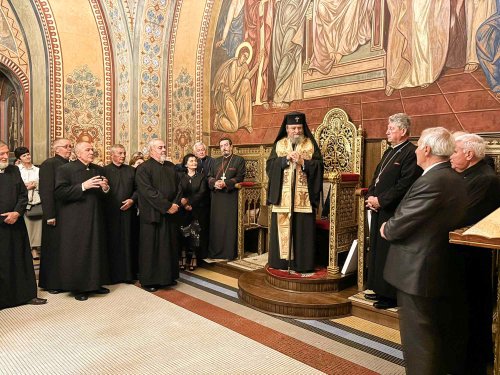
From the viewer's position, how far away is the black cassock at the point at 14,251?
187 inches

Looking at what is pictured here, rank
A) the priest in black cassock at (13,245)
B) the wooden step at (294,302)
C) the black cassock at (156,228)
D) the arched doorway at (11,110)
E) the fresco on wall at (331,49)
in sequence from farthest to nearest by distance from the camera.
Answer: the arched doorway at (11,110) < the black cassock at (156,228) < the fresco on wall at (331,49) < the priest in black cassock at (13,245) < the wooden step at (294,302)

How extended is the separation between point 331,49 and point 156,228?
3.79 m

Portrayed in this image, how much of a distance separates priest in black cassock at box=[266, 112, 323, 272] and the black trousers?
241cm

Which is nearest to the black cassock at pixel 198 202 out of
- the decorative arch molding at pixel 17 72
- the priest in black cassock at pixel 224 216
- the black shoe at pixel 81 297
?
the priest in black cassock at pixel 224 216

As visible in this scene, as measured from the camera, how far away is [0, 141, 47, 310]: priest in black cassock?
4.74 metres

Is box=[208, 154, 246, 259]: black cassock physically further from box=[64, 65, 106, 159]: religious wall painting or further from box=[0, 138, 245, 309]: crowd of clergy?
box=[64, 65, 106, 159]: religious wall painting

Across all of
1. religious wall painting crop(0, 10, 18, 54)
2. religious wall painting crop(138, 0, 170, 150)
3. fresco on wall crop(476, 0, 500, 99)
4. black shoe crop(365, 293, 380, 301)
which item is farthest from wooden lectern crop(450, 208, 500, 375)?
religious wall painting crop(0, 10, 18, 54)

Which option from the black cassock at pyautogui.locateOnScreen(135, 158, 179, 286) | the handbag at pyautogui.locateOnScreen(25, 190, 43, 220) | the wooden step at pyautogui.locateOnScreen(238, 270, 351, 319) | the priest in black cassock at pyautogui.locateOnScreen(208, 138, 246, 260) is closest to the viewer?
the wooden step at pyautogui.locateOnScreen(238, 270, 351, 319)

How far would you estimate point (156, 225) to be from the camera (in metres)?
5.76

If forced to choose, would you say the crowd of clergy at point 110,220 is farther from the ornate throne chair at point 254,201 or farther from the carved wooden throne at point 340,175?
the carved wooden throne at point 340,175

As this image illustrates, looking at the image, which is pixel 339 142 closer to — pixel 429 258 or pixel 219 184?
pixel 219 184

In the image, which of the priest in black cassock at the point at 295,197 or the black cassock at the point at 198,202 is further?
the black cassock at the point at 198,202

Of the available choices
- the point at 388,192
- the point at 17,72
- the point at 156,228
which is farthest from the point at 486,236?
the point at 17,72

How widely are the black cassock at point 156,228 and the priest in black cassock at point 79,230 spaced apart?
583 millimetres
